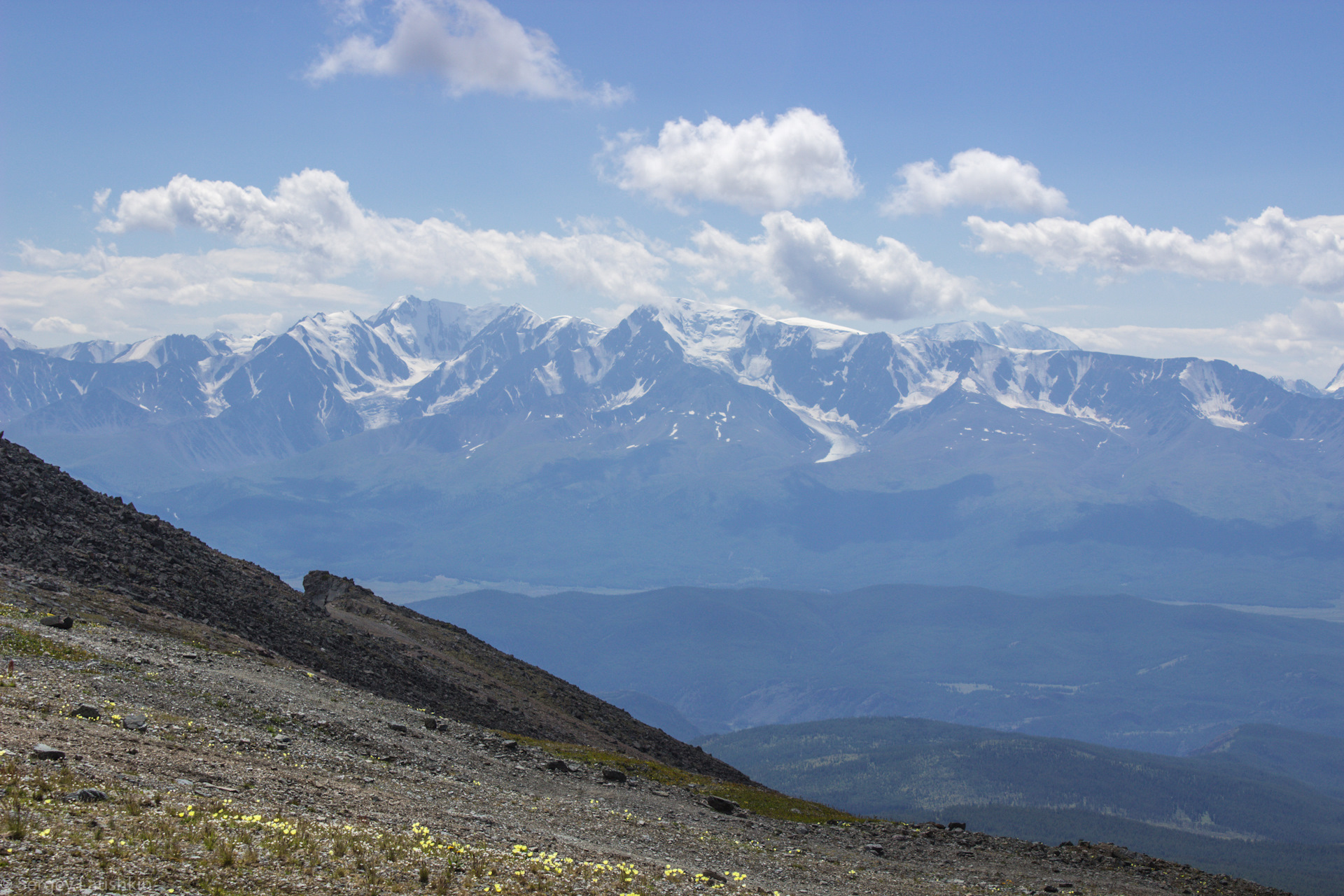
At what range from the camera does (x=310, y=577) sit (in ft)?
322

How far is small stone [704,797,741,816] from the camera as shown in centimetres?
4359

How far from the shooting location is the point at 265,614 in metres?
58.9

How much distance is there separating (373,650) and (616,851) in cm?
4190

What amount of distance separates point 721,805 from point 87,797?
98.2ft

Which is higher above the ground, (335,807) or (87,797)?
(87,797)

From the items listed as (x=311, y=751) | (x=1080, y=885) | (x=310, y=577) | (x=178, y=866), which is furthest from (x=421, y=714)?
(x=310, y=577)

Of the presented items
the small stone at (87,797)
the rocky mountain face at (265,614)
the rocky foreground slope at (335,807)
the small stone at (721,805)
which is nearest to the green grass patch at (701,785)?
the rocky foreground slope at (335,807)

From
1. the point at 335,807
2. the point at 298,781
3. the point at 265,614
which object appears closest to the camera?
the point at 335,807

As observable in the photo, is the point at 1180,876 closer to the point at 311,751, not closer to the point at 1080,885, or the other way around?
the point at 1080,885

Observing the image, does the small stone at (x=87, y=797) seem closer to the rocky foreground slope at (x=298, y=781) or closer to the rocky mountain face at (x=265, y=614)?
the rocky foreground slope at (x=298, y=781)

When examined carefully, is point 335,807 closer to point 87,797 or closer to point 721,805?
point 87,797

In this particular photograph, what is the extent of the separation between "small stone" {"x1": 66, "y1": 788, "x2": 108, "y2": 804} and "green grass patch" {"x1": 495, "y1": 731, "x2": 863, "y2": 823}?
26.4m

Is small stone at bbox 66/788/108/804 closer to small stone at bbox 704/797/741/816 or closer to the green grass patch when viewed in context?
the green grass patch

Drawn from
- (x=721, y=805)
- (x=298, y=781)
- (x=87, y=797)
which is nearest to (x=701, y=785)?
(x=721, y=805)
